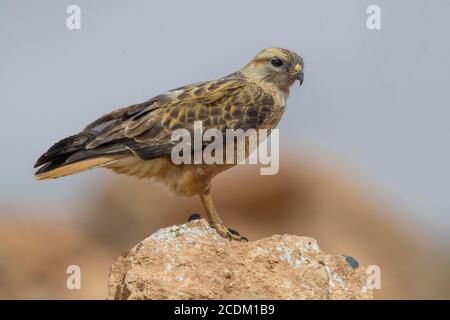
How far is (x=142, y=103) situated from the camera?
42.2ft

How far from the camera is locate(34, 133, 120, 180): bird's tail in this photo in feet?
39.5

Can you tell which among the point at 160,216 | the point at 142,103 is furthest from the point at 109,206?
the point at 142,103

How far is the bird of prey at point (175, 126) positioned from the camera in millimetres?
12141

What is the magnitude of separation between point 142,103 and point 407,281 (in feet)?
47.6

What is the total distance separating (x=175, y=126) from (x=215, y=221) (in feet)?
4.07

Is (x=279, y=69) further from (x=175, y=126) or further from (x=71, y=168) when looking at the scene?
(x=71, y=168)

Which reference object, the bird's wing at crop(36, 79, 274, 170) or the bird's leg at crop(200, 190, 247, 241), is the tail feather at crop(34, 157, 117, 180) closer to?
the bird's wing at crop(36, 79, 274, 170)

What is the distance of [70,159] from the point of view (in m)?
12.1

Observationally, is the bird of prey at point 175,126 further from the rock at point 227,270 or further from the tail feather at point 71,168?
the rock at point 227,270

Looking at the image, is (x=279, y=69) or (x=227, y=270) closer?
(x=227, y=270)

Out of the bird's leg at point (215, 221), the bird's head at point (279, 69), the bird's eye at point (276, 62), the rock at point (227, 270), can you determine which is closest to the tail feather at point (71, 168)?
the bird's leg at point (215, 221)

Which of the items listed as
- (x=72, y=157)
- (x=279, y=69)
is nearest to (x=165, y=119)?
(x=72, y=157)

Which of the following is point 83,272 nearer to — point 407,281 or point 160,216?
point 160,216

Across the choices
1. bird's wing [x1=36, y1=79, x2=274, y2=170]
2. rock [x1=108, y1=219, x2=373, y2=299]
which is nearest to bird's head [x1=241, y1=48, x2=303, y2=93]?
bird's wing [x1=36, y1=79, x2=274, y2=170]
